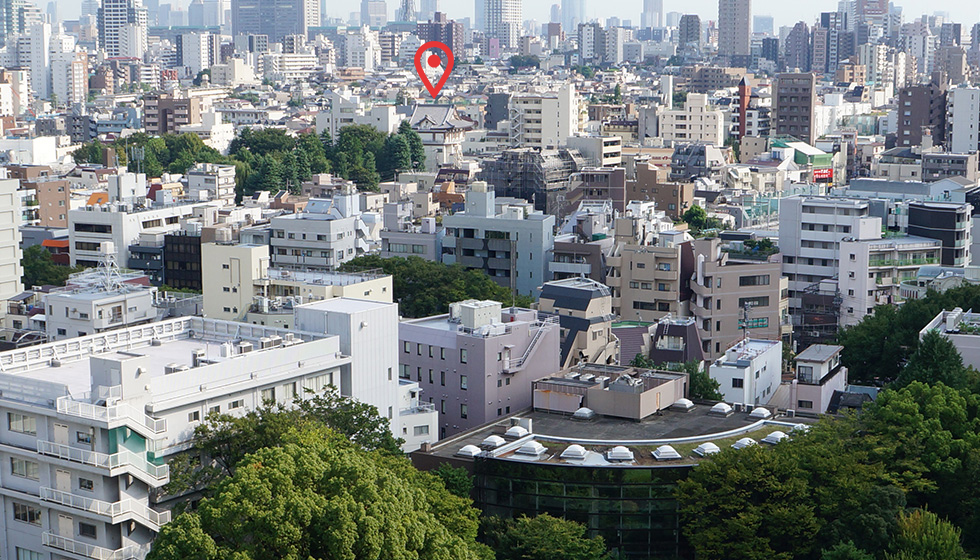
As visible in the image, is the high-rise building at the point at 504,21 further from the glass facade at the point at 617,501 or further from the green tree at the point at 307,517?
the green tree at the point at 307,517

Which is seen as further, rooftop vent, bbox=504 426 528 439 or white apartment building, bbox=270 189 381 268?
white apartment building, bbox=270 189 381 268

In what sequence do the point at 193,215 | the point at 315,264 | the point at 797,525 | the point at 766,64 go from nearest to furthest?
1. the point at 797,525
2. the point at 315,264
3. the point at 193,215
4. the point at 766,64

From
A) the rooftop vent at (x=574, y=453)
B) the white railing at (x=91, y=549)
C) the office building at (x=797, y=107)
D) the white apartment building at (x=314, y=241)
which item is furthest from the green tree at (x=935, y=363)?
the office building at (x=797, y=107)

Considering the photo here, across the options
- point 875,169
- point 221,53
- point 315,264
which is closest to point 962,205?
point 315,264

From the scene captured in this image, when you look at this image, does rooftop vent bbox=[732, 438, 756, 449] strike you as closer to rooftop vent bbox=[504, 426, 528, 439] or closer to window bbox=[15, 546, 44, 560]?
rooftop vent bbox=[504, 426, 528, 439]

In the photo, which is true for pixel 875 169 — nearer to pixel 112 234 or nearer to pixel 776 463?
pixel 112 234

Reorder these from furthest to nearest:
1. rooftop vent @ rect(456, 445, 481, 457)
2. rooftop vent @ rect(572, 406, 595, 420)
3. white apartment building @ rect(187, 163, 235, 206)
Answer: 1. white apartment building @ rect(187, 163, 235, 206)
2. rooftop vent @ rect(572, 406, 595, 420)
3. rooftop vent @ rect(456, 445, 481, 457)

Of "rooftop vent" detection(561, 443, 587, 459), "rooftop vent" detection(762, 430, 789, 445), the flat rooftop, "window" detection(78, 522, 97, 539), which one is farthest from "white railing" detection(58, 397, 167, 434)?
"rooftop vent" detection(762, 430, 789, 445)
